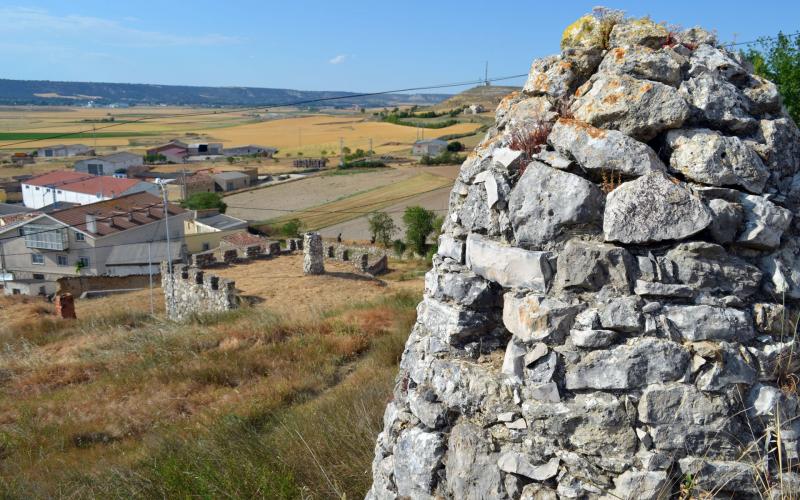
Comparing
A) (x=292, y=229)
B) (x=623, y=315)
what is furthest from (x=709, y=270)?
(x=292, y=229)

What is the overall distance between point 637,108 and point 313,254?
18744mm

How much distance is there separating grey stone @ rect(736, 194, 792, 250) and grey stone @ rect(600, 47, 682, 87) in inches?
35.4

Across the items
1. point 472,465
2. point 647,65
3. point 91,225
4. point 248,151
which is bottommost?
point 91,225

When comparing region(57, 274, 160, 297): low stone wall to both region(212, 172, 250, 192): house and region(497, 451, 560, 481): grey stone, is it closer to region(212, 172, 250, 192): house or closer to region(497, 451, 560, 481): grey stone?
region(497, 451, 560, 481): grey stone

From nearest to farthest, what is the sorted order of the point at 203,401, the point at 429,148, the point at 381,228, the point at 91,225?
the point at 203,401, the point at 381,228, the point at 91,225, the point at 429,148

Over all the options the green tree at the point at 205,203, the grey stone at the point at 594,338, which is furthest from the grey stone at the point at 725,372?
the green tree at the point at 205,203

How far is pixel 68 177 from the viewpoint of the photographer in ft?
234

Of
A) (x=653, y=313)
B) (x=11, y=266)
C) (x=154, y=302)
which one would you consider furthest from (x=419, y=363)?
(x=11, y=266)

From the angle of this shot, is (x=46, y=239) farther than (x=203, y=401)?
Yes

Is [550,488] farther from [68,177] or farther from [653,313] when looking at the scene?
[68,177]

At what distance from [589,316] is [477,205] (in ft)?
3.54

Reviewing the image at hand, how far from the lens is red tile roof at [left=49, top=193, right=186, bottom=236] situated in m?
43.8

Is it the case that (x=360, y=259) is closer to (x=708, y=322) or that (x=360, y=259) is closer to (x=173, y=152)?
(x=708, y=322)

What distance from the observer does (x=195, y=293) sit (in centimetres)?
2072
